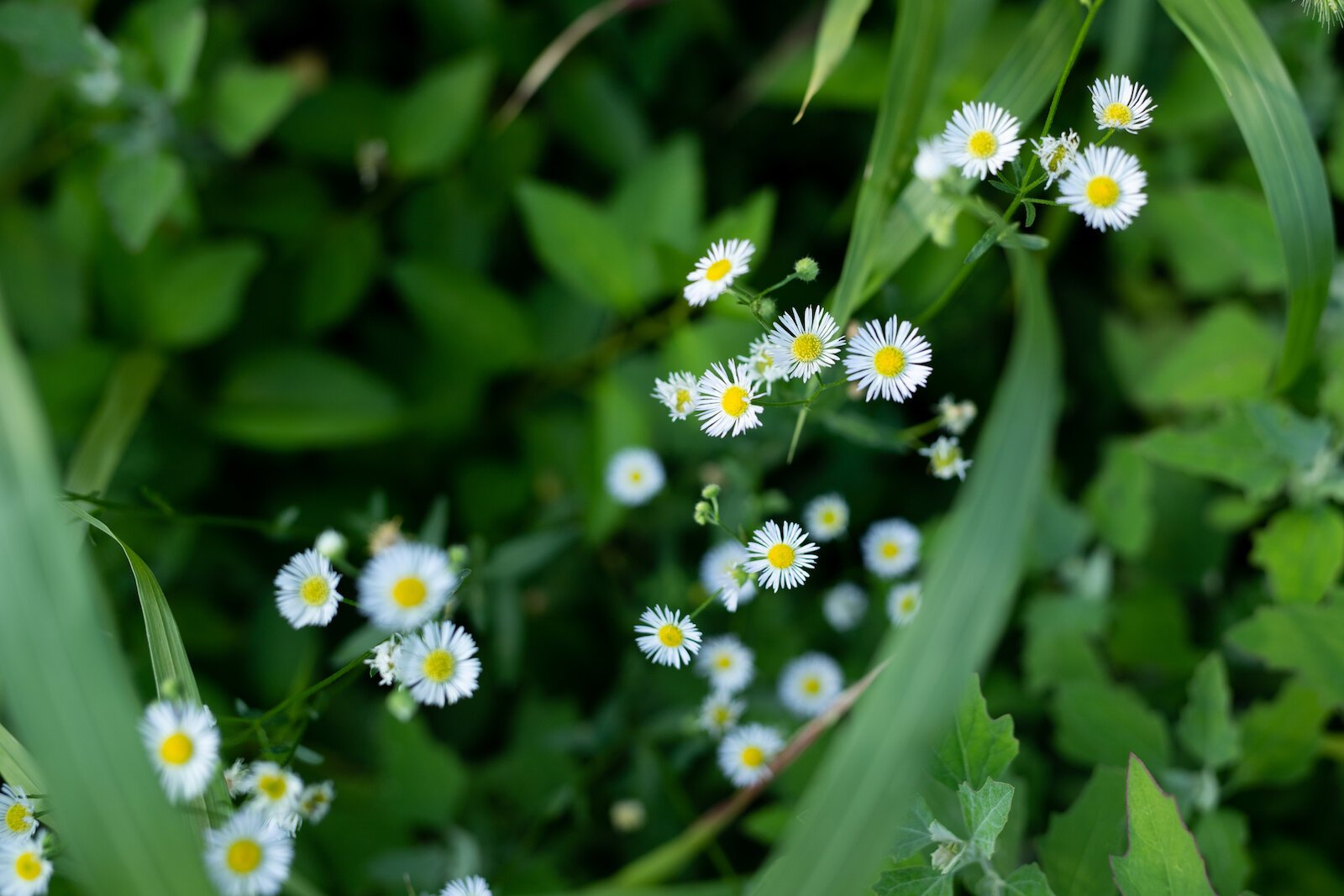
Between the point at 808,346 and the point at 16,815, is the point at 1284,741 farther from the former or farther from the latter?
the point at 16,815

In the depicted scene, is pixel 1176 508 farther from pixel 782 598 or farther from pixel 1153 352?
pixel 782 598

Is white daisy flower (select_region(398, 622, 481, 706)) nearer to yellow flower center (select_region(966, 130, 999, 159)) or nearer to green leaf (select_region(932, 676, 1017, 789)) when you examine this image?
green leaf (select_region(932, 676, 1017, 789))

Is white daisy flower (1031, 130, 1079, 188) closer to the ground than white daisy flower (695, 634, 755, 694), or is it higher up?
higher up

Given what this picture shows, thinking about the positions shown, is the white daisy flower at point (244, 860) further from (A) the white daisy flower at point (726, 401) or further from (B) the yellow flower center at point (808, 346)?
(B) the yellow flower center at point (808, 346)

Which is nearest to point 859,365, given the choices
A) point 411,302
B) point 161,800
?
point 161,800

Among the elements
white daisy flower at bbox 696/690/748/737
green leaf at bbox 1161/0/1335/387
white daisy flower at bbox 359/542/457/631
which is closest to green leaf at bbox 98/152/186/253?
white daisy flower at bbox 359/542/457/631

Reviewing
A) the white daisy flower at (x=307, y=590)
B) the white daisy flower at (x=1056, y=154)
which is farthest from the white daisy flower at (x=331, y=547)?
the white daisy flower at (x=1056, y=154)
